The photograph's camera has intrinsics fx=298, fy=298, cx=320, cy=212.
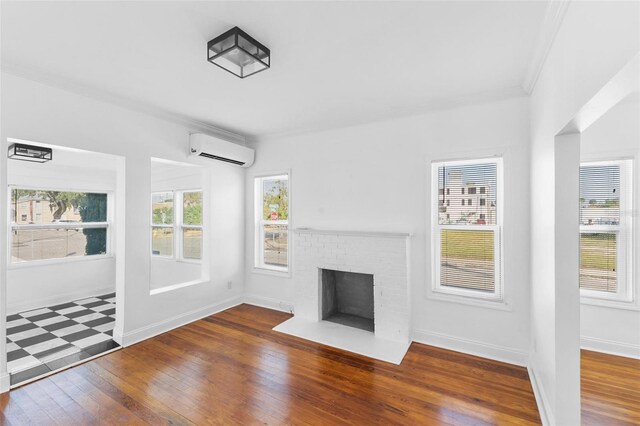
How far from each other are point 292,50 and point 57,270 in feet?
17.1

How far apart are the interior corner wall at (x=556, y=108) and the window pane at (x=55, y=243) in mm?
6476

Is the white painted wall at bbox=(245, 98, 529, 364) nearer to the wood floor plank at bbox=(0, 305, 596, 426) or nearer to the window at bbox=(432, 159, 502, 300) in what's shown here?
the window at bbox=(432, 159, 502, 300)

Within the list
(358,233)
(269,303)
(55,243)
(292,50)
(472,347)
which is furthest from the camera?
(55,243)

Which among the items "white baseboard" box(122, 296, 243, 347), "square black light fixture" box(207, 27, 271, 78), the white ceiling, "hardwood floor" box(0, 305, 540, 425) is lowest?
"hardwood floor" box(0, 305, 540, 425)

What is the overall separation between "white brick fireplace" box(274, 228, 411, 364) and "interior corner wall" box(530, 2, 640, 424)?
3.87 feet

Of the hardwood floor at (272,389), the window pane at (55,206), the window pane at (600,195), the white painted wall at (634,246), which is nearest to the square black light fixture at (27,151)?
the window pane at (55,206)

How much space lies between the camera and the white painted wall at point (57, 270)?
4387 mm

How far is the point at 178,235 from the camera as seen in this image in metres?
5.36

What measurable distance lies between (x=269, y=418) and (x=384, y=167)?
8.93 ft

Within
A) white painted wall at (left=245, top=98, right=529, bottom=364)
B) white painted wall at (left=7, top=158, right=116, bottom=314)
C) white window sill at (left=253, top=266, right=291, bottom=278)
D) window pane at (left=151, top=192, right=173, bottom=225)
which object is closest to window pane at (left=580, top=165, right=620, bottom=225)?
white painted wall at (left=245, top=98, right=529, bottom=364)

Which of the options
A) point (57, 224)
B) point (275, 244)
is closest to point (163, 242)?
point (57, 224)

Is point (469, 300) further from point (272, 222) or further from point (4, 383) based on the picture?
point (4, 383)

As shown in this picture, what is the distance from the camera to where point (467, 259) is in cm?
321

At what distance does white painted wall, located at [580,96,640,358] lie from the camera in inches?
115
